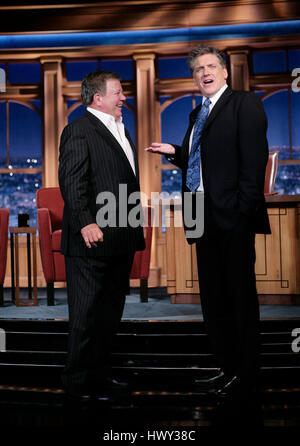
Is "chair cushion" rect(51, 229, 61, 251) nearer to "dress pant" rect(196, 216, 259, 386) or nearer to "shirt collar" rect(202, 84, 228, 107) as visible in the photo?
"dress pant" rect(196, 216, 259, 386)

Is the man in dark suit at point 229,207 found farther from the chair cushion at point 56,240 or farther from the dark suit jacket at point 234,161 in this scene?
the chair cushion at point 56,240

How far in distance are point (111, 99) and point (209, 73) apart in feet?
1.47

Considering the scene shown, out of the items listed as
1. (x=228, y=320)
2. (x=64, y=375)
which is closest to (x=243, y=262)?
(x=228, y=320)

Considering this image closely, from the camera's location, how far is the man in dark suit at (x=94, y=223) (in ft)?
7.44

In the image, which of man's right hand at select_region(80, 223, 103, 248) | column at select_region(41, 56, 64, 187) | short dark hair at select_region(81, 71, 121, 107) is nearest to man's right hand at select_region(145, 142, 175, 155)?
short dark hair at select_region(81, 71, 121, 107)

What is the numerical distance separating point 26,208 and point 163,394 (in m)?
4.52

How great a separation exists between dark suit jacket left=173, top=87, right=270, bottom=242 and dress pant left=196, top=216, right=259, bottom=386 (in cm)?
6

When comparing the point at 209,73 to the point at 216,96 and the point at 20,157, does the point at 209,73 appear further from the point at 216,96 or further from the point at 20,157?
the point at 20,157

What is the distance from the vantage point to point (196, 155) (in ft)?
7.34

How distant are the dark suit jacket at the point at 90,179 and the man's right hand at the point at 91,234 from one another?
3 cm

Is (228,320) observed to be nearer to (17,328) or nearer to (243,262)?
(243,262)

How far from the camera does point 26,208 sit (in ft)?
21.6

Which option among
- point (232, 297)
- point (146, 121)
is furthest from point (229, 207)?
point (146, 121)
